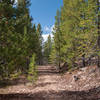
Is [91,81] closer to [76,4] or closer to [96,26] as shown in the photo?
[96,26]

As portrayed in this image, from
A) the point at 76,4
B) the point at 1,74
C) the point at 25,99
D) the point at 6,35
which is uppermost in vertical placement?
the point at 76,4

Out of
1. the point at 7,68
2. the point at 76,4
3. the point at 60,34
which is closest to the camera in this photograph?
the point at 7,68

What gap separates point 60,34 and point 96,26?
10.3 m

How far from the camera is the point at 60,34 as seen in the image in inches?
818

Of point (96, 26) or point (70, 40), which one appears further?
point (70, 40)

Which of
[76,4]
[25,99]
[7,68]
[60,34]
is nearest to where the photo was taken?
[7,68]

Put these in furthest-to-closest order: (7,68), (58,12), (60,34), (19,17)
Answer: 1. (58,12)
2. (60,34)
3. (19,17)
4. (7,68)

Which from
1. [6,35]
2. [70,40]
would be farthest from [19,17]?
[70,40]

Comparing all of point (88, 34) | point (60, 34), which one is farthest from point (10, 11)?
point (60, 34)

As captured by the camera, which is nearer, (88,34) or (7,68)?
(7,68)

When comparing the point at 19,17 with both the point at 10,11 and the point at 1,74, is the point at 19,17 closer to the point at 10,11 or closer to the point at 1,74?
the point at 10,11

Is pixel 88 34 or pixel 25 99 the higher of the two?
pixel 88 34

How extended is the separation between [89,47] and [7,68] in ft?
26.0

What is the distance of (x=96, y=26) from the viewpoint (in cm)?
1080
